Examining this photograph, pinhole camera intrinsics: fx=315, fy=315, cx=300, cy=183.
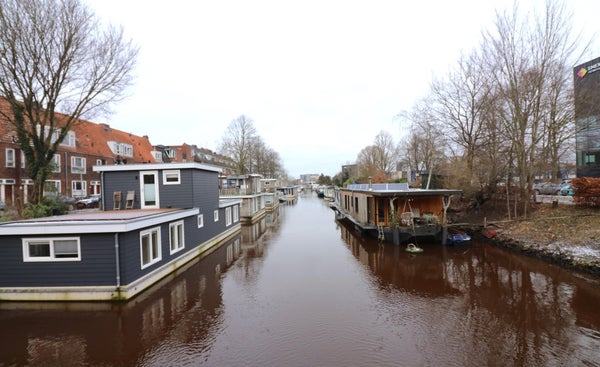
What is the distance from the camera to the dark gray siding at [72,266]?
369 inches

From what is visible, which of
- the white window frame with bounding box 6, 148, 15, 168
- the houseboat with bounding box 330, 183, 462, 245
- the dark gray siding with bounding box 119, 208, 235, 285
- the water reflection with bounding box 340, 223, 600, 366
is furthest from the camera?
the white window frame with bounding box 6, 148, 15, 168

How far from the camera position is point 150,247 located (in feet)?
36.3

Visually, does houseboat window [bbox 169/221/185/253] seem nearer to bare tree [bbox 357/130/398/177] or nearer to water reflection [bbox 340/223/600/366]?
water reflection [bbox 340/223/600/366]

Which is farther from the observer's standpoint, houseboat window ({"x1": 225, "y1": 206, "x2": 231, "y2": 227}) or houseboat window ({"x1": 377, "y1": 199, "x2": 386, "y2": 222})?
houseboat window ({"x1": 225, "y1": 206, "x2": 231, "y2": 227})

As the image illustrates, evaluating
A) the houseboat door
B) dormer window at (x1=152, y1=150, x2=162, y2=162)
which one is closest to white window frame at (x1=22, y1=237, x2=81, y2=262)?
the houseboat door

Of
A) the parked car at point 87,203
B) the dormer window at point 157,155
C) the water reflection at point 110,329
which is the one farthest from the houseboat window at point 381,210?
the dormer window at point 157,155

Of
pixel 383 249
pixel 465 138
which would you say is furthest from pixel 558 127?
pixel 383 249

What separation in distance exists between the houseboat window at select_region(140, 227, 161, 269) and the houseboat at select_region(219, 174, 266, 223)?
1588 cm

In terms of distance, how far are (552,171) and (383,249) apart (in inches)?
478

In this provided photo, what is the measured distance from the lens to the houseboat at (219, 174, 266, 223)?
3012 cm

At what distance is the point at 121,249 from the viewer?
9406 millimetres

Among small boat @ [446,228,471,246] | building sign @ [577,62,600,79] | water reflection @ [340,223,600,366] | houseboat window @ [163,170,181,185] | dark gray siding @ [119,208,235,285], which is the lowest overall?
water reflection @ [340,223,600,366]

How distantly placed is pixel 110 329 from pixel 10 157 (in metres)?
27.4

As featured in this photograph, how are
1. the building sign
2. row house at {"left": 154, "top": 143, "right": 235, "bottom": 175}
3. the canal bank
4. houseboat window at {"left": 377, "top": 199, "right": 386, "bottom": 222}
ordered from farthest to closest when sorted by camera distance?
row house at {"left": 154, "top": 143, "right": 235, "bottom": 175}
the building sign
houseboat window at {"left": 377, "top": 199, "right": 386, "bottom": 222}
the canal bank
